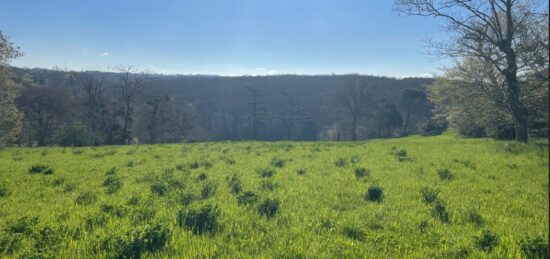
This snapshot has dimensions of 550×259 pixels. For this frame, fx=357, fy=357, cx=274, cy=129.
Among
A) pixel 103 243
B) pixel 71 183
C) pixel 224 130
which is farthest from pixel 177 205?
pixel 224 130

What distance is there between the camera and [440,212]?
714 centimetres

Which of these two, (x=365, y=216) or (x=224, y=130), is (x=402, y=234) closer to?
(x=365, y=216)

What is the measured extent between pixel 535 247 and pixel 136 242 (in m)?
5.62

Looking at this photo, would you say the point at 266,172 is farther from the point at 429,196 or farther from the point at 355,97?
the point at 355,97

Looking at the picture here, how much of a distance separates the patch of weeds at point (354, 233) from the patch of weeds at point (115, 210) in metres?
4.56

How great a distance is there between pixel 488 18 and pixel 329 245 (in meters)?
25.3

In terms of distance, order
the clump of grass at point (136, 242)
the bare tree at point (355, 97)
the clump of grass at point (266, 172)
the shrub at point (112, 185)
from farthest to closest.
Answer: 1. the bare tree at point (355, 97)
2. the clump of grass at point (266, 172)
3. the shrub at point (112, 185)
4. the clump of grass at point (136, 242)

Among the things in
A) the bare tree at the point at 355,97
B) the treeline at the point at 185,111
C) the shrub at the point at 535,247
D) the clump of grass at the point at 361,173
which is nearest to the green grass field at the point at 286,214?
the shrub at the point at 535,247

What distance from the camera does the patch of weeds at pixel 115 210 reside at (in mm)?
7523

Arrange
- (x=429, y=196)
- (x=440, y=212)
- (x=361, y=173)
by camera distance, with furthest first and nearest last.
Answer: (x=361, y=173) < (x=429, y=196) < (x=440, y=212)

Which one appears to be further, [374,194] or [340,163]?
[340,163]

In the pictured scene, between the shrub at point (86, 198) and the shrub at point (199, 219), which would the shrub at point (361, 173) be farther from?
the shrub at point (86, 198)

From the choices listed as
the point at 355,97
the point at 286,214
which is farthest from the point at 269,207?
the point at 355,97

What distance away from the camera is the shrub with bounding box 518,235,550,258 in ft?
15.7
